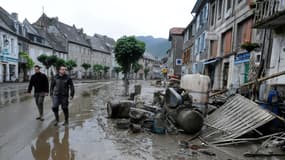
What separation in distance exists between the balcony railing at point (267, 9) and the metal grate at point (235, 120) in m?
3.04

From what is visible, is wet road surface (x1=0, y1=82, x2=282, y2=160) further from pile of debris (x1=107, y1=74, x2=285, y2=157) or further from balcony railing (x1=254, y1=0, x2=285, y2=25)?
balcony railing (x1=254, y1=0, x2=285, y2=25)

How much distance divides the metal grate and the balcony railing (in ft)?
9.98

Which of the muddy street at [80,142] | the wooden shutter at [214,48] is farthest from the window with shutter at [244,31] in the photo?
the muddy street at [80,142]

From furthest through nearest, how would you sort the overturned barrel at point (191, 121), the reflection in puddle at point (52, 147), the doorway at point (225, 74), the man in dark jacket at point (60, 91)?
1. the doorway at point (225, 74)
2. the man in dark jacket at point (60, 91)
3. the overturned barrel at point (191, 121)
4. the reflection in puddle at point (52, 147)

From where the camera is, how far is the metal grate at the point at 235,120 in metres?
5.34

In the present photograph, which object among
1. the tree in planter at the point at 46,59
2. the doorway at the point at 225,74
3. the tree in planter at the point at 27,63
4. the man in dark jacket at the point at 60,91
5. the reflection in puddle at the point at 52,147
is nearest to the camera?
the reflection in puddle at the point at 52,147

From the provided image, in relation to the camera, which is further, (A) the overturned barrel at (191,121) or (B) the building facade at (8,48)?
(B) the building facade at (8,48)

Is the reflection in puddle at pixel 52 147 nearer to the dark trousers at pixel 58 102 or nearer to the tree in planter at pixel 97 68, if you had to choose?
the dark trousers at pixel 58 102

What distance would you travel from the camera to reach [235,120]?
593 centimetres

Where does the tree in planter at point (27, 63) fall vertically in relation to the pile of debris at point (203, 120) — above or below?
above

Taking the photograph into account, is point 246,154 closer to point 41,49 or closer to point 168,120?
Result: point 168,120

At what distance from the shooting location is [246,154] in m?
4.64

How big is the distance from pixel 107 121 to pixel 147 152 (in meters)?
→ 2.91

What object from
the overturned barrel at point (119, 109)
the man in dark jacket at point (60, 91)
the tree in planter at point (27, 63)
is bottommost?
the overturned barrel at point (119, 109)
